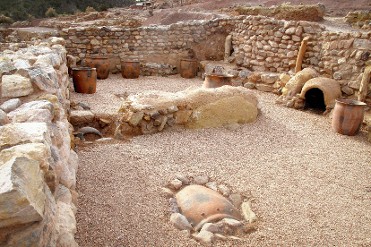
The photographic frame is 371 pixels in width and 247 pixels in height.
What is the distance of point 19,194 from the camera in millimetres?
1238

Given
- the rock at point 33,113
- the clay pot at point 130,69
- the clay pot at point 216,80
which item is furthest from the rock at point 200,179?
the clay pot at point 130,69

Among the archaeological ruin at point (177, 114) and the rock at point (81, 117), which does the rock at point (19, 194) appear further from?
the rock at point (81, 117)

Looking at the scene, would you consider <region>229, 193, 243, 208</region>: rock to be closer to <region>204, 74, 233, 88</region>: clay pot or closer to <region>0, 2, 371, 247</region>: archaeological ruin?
<region>0, 2, 371, 247</region>: archaeological ruin

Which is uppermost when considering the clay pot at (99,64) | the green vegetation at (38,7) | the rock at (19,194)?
the green vegetation at (38,7)

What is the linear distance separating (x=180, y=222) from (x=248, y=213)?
78 centimetres

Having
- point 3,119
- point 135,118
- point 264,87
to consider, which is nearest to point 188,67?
point 264,87

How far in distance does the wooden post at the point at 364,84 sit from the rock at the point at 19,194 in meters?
7.02

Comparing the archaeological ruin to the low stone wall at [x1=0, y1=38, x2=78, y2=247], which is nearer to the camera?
the low stone wall at [x1=0, y1=38, x2=78, y2=247]

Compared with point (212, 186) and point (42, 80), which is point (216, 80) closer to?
point (212, 186)

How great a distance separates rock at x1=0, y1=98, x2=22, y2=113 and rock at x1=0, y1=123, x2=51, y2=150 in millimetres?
427

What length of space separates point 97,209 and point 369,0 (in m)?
17.9

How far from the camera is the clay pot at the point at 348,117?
5766 millimetres

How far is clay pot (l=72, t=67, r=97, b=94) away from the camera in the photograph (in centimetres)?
780

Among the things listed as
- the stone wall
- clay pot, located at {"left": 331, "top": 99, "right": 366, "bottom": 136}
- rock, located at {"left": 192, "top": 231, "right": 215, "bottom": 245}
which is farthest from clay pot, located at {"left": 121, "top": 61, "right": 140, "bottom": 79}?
rock, located at {"left": 192, "top": 231, "right": 215, "bottom": 245}
